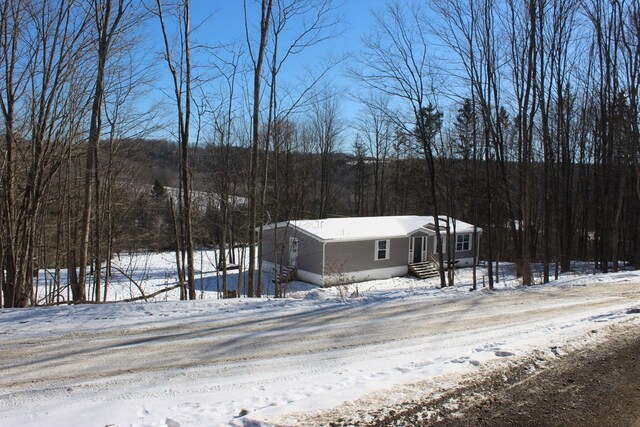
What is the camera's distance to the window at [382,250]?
23.3 m

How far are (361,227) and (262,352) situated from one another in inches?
770

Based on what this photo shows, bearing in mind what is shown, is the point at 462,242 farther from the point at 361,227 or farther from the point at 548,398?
the point at 548,398

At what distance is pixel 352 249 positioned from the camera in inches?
878

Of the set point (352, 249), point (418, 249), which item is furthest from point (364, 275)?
point (418, 249)

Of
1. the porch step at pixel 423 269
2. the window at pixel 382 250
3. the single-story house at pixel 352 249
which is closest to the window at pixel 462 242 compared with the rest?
the single-story house at pixel 352 249

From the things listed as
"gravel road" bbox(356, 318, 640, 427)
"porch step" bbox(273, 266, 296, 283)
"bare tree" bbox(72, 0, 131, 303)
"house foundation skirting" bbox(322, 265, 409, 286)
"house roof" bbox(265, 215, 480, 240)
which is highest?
"bare tree" bbox(72, 0, 131, 303)

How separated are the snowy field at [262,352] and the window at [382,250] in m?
15.4

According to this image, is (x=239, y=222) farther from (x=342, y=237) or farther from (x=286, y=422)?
(x=286, y=422)

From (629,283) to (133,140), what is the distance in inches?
530

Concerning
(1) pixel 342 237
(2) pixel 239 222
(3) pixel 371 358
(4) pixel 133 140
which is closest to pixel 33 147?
(4) pixel 133 140

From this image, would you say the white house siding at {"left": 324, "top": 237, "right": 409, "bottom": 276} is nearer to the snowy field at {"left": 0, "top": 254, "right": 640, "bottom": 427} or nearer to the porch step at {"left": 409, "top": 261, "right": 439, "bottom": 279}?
the porch step at {"left": 409, "top": 261, "right": 439, "bottom": 279}

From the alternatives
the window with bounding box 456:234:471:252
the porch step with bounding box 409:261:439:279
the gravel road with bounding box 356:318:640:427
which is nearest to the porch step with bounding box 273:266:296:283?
the porch step with bounding box 409:261:439:279

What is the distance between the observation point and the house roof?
22.1 meters

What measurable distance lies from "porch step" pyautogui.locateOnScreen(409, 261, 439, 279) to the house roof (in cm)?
198
